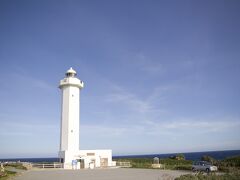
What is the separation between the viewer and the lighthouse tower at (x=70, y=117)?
34.8 metres

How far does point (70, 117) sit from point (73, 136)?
2.50 meters

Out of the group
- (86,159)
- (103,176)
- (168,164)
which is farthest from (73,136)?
(168,164)

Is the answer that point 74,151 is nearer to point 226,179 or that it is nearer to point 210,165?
point 210,165

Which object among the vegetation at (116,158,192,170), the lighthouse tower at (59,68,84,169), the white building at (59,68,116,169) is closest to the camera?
the vegetation at (116,158,192,170)

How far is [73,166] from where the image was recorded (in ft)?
108

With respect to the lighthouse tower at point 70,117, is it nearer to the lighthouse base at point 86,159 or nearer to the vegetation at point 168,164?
the lighthouse base at point 86,159

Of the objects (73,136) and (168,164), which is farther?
(168,164)

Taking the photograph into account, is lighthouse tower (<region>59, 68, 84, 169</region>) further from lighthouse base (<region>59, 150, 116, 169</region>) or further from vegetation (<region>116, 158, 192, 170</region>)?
vegetation (<region>116, 158, 192, 170</region>)

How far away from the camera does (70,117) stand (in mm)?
36688

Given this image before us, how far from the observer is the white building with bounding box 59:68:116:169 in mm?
34469

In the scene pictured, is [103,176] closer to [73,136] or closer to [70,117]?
[73,136]

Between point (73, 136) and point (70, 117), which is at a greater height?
point (70, 117)

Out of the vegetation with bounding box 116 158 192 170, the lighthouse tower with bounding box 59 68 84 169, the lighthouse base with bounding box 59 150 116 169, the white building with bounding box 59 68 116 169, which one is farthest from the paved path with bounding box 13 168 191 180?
the lighthouse tower with bounding box 59 68 84 169

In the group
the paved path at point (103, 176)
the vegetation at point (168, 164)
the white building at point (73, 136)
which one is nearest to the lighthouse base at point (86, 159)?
the white building at point (73, 136)
